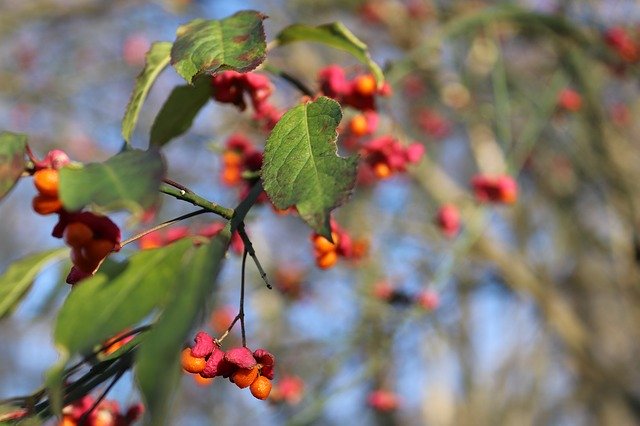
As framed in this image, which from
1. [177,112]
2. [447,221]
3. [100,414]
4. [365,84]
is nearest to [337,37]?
[365,84]

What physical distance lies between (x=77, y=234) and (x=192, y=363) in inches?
9.3

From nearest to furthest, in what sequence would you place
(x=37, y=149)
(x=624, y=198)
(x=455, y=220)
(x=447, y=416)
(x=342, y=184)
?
(x=342, y=184) < (x=455, y=220) < (x=624, y=198) < (x=37, y=149) < (x=447, y=416)

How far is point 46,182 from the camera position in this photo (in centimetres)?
63

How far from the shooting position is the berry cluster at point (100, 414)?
0.87m

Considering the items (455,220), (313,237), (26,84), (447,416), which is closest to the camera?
(313,237)

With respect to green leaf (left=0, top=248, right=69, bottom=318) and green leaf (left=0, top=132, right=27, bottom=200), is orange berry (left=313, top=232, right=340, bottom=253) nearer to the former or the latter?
green leaf (left=0, top=248, right=69, bottom=318)

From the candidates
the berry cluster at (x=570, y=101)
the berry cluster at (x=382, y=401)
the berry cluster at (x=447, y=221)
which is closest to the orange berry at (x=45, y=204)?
the berry cluster at (x=447, y=221)

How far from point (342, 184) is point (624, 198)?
2.15m

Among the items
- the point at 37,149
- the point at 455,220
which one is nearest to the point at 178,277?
the point at 455,220

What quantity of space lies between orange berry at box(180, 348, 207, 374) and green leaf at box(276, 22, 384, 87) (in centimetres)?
50

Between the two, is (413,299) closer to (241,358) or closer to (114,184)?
(241,358)

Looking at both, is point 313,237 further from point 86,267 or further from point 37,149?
point 37,149

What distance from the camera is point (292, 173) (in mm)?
711

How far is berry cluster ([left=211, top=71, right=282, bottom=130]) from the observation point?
1027 millimetres
